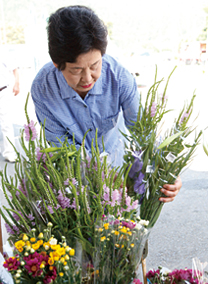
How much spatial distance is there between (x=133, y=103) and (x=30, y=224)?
58 centimetres

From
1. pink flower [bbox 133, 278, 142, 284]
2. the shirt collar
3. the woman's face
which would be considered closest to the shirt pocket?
the shirt collar

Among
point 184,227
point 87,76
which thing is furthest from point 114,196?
point 184,227

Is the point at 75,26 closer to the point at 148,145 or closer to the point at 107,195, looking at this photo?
the point at 148,145

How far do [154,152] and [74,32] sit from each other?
405 mm

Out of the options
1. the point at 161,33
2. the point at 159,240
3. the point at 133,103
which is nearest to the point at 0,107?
the point at 159,240

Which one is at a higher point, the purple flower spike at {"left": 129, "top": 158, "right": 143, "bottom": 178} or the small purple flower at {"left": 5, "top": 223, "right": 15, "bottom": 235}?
the purple flower spike at {"left": 129, "top": 158, "right": 143, "bottom": 178}

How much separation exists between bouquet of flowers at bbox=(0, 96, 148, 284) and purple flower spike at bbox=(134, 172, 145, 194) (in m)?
0.07

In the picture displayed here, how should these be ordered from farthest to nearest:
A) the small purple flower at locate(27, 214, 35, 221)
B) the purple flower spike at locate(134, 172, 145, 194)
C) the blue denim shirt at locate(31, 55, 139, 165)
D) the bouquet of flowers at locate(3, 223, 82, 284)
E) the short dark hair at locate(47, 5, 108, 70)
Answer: the blue denim shirt at locate(31, 55, 139, 165) < the short dark hair at locate(47, 5, 108, 70) < the purple flower spike at locate(134, 172, 145, 194) < the small purple flower at locate(27, 214, 35, 221) < the bouquet of flowers at locate(3, 223, 82, 284)

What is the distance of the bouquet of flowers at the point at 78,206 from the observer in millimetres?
592

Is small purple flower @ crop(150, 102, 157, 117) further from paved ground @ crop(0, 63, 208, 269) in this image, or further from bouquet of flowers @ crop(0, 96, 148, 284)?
paved ground @ crop(0, 63, 208, 269)

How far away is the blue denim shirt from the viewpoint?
113 cm

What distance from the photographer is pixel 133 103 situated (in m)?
1.05

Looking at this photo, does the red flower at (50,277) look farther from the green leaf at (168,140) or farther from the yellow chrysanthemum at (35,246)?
the green leaf at (168,140)

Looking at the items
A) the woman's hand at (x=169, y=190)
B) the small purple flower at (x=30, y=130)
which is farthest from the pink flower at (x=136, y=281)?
the small purple flower at (x=30, y=130)
